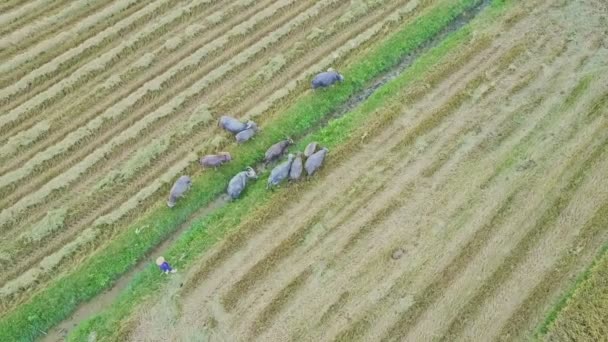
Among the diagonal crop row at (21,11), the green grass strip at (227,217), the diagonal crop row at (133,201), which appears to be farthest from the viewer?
the diagonal crop row at (21,11)

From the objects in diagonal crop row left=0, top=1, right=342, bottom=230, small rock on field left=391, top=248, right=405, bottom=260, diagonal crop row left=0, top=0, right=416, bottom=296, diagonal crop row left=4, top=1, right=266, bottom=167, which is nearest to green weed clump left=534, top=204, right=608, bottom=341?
small rock on field left=391, top=248, right=405, bottom=260

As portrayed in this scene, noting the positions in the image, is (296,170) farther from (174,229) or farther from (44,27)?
(44,27)

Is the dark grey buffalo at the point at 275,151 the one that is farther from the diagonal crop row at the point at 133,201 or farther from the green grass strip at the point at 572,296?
the green grass strip at the point at 572,296

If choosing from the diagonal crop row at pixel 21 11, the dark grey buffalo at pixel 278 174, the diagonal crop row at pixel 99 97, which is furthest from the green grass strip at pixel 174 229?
the diagonal crop row at pixel 21 11

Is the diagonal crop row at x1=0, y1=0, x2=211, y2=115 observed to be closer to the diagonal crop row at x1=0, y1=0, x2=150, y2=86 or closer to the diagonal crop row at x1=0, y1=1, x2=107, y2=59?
the diagonal crop row at x1=0, y1=0, x2=150, y2=86

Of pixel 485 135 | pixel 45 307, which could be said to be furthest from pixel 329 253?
pixel 45 307

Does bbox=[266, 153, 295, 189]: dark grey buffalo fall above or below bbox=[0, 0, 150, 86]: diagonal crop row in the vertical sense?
below

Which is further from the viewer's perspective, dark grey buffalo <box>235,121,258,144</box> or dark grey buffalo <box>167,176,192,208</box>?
dark grey buffalo <box>235,121,258,144</box>
